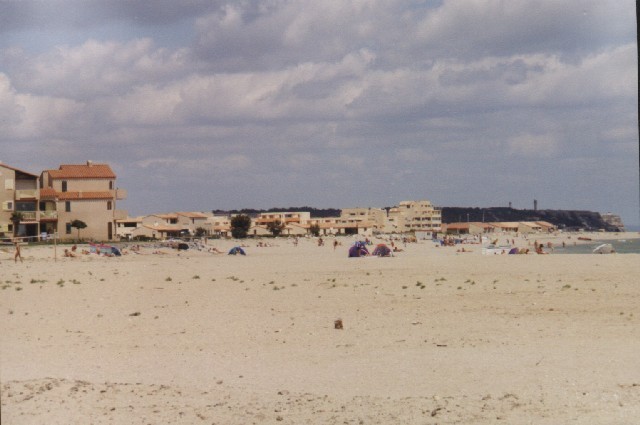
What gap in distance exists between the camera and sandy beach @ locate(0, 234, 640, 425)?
9055mm

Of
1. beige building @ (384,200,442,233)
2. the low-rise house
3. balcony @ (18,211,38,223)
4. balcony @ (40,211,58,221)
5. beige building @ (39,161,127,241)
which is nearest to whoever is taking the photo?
balcony @ (18,211,38,223)

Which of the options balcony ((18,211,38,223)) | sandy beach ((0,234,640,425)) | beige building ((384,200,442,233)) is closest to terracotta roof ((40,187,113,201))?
balcony ((18,211,38,223))

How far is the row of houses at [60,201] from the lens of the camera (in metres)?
59.3

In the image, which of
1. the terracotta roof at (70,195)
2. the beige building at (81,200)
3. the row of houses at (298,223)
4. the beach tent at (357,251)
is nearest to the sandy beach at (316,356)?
the beach tent at (357,251)

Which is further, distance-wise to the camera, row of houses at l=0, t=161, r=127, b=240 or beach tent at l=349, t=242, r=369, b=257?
row of houses at l=0, t=161, r=127, b=240

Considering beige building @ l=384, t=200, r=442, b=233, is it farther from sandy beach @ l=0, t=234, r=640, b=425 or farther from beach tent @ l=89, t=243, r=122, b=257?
sandy beach @ l=0, t=234, r=640, b=425

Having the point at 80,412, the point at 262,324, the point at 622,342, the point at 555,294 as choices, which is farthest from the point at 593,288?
the point at 80,412

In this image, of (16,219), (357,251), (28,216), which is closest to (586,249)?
(357,251)

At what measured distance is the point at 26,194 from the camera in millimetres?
60719

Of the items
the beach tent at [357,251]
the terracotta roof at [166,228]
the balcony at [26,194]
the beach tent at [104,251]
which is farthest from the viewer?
the terracotta roof at [166,228]

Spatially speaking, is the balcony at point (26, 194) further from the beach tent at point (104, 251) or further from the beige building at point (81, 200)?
the beach tent at point (104, 251)

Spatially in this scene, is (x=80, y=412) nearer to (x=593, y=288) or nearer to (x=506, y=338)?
(x=506, y=338)

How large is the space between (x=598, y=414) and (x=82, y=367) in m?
7.05

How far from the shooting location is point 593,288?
23.7 metres
